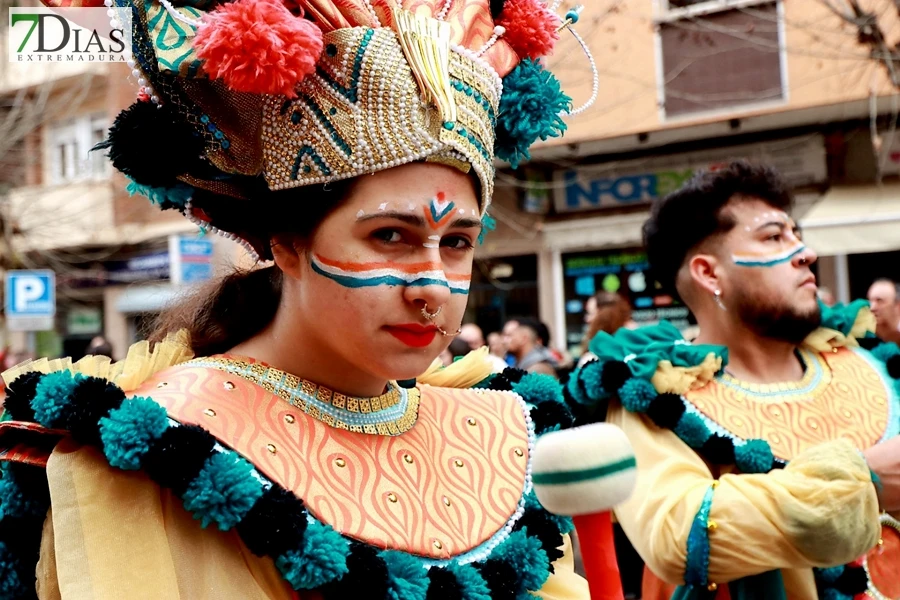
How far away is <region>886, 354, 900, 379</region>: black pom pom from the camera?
2.90 m

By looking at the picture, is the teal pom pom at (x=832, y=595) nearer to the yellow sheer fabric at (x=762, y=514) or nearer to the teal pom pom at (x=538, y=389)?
the yellow sheer fabric at (x=762, y=514)

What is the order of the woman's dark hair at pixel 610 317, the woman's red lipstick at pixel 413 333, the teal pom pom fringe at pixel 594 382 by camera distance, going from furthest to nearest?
the woman's dark hair at pixel 610 317 → the teal pom pom fringe at pixel 594 382 → the woman's red lipstick at pixel 413 333

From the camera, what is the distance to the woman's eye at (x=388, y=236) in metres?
1.53

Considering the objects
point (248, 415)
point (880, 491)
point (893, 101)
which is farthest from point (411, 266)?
point (893, 101)

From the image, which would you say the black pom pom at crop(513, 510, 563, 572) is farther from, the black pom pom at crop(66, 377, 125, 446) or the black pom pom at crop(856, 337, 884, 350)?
the black pom pom at crop(856, 337, 884, 350)

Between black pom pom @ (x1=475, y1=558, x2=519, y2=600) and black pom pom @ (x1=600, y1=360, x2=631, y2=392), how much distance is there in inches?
44.4

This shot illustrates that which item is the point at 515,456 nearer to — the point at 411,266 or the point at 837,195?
the point at 411,266

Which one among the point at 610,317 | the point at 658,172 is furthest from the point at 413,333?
the point at 658,172

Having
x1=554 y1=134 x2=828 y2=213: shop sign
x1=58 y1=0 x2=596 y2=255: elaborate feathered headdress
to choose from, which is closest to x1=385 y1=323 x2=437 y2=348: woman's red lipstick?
x1=58 y1=0 x2=596 y2=255: elaborate feathered headdress

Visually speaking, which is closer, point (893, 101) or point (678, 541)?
point (678, 541)

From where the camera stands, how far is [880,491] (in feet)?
7.82

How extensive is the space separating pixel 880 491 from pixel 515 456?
1.20m

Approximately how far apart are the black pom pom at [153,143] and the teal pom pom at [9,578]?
70 centimetres

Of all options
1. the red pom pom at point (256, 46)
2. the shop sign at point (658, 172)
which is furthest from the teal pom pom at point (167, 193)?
the shop sign at point (658, 172)
